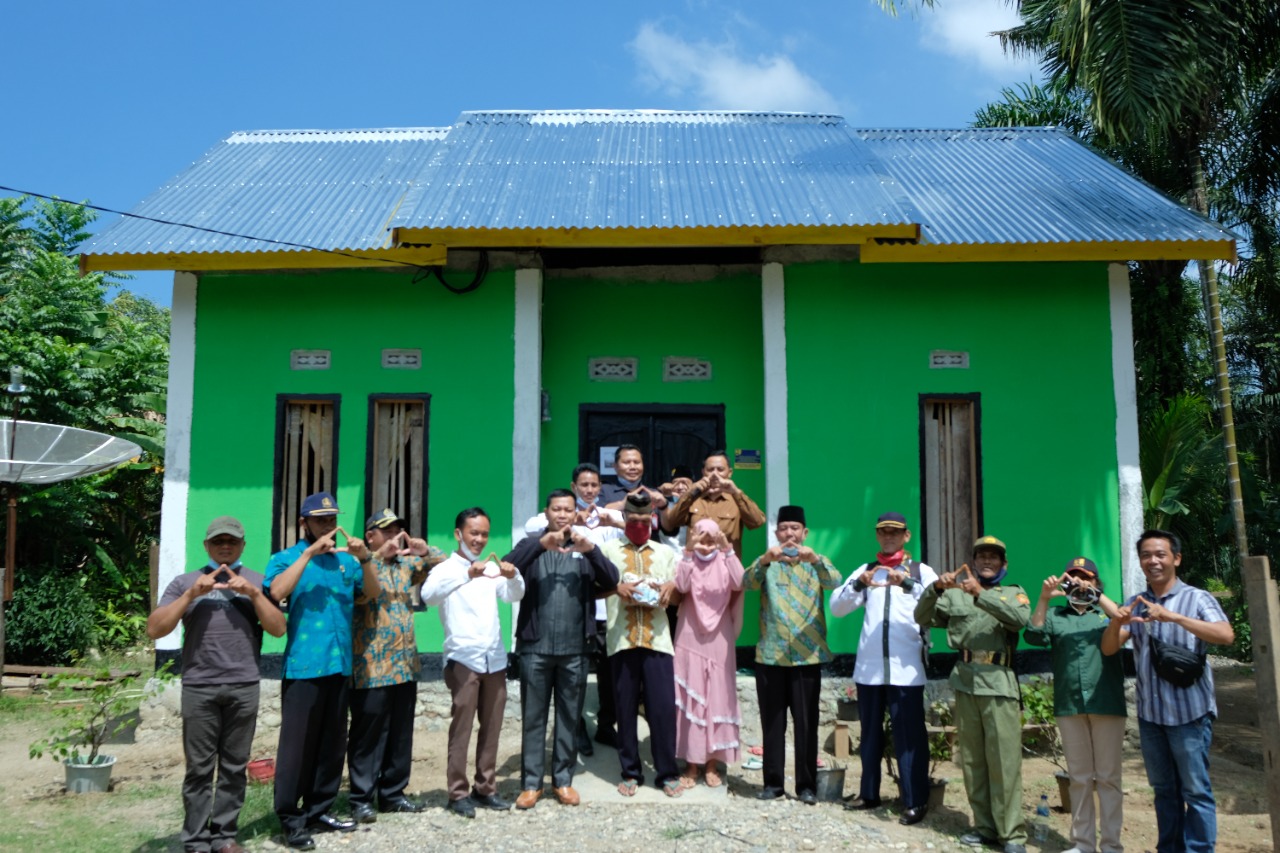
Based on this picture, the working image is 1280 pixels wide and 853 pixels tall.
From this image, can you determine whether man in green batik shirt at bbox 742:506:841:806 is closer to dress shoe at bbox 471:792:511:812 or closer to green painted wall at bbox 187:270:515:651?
dress shoe at bbox 471:792:511:812

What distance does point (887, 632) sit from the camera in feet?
20.0

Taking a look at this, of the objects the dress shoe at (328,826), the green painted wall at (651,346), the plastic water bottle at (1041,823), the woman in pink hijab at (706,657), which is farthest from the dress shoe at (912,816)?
the green painted wall at (651,346)

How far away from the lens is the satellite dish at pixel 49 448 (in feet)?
32.2

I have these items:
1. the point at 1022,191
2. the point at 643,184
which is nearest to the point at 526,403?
the point at 643,184

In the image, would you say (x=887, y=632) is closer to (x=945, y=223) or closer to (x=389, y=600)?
(x=389, y=600)

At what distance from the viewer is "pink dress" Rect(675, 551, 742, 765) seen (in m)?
6.25

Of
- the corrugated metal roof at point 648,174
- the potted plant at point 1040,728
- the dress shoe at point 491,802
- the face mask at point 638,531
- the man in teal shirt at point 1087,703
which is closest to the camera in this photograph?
the man in teal shirt at point 1087,703

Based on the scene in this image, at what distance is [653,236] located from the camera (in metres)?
7.94

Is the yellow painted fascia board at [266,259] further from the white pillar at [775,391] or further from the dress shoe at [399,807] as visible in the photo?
Answer: the dress shoe at [399,807]

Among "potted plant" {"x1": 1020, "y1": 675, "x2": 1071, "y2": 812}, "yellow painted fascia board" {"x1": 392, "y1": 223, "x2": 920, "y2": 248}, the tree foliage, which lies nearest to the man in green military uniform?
"potted plant" {"x1": 1020, "y1": 675, "x2": 1071, "y2": 812}

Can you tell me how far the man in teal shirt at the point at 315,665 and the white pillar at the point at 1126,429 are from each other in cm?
575

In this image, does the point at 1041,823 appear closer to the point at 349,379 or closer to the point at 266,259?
the point at 349,379

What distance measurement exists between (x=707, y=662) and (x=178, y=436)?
15.6 feet

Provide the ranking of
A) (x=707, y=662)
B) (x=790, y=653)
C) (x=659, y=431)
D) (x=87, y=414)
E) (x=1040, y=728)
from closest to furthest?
(x=790, y=653) < (x=707, y=662) < (x=1040, y=728) < (x=659, y=431) < (x=87, y=414)
